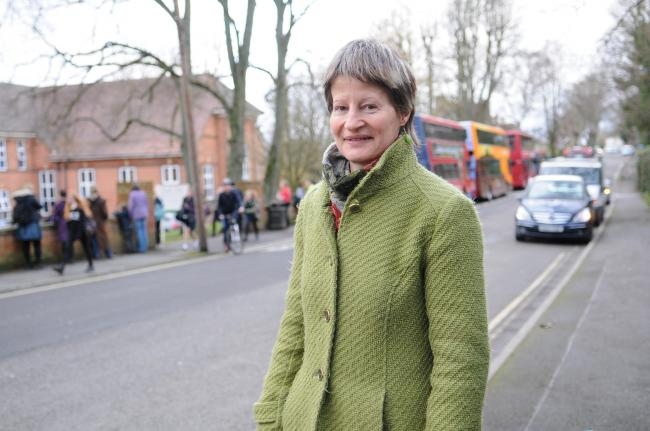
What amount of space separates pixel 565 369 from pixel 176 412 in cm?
338

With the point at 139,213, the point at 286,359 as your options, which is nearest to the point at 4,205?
the point at 139,213

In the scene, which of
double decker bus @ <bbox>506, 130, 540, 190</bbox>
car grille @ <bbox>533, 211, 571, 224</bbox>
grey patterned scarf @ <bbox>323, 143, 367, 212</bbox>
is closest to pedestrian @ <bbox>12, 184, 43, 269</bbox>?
car grille @ <bbox>533, 211, 571, 224</bbox>

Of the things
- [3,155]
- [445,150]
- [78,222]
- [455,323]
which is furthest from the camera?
[3,155]

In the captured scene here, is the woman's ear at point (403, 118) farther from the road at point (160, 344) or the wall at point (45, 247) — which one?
the wall at point (45, 247)

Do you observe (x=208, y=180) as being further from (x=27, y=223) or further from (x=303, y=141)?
(x=27, y=223)

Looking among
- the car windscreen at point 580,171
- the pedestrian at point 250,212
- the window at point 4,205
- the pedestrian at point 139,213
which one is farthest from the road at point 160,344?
the window at point 4,205

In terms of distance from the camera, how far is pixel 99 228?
1655 centimetres

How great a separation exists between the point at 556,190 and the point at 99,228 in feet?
40.2

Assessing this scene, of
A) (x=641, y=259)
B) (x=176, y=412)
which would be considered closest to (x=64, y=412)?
(x=176, y=412)

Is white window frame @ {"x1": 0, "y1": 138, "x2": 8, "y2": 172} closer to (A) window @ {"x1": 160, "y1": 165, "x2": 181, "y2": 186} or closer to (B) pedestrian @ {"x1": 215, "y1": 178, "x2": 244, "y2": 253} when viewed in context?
(A) window @ {"x1": 160, "y1": 165, "x2": 181, "y2": 186}

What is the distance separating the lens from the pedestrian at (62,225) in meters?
14.0

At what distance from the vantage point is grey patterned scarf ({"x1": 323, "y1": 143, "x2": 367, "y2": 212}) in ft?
6.16

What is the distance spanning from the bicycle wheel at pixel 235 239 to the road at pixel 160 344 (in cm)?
349

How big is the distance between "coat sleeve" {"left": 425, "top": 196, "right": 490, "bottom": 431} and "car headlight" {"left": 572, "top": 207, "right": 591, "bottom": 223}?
51.8ft
